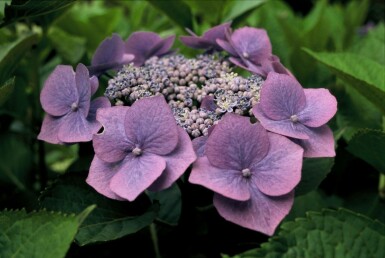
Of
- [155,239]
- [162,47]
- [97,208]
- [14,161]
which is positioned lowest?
[14,161]

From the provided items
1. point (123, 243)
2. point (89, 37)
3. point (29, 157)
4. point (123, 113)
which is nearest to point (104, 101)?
point (123, 113)

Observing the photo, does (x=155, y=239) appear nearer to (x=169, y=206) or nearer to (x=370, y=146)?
(x=169, y=206)

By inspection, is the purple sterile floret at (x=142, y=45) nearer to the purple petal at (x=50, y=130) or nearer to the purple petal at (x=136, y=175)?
the purple petal at (x=50, y=130)

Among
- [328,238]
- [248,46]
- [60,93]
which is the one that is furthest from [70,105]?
[328,238]

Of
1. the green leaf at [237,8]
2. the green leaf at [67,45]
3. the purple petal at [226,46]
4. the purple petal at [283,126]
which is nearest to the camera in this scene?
the purple petal at [283,126]

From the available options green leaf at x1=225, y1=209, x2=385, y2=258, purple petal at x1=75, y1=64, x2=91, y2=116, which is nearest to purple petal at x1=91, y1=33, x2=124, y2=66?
A: purple petal at x1=75, y1=64, x2=91, y2=116

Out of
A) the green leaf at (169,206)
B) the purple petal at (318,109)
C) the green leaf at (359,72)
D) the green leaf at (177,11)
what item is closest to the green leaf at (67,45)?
the green leaf at (177,11)
